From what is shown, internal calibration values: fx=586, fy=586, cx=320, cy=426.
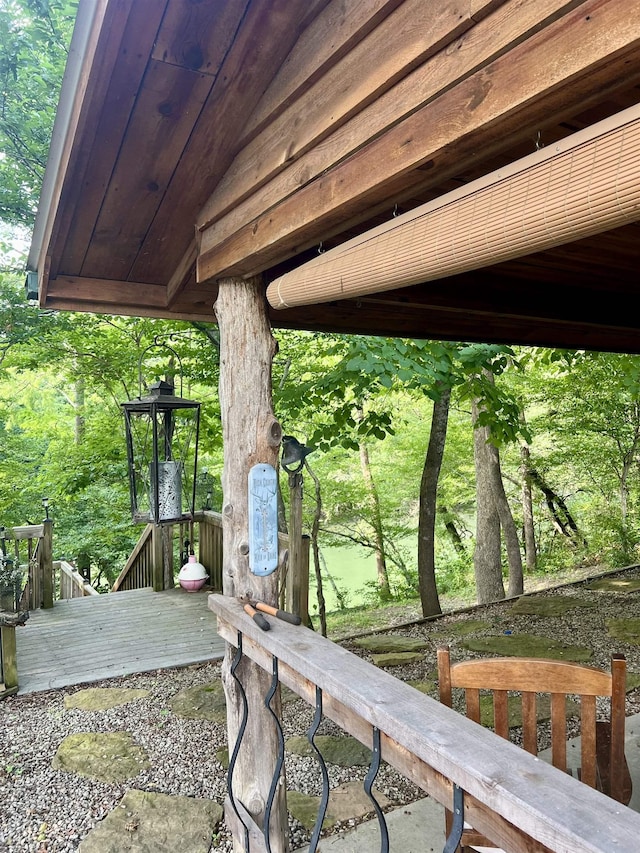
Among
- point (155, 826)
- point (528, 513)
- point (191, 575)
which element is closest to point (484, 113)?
point (155, 826)

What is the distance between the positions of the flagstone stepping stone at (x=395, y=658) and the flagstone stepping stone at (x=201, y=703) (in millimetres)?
1051

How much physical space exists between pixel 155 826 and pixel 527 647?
2750 millimetres

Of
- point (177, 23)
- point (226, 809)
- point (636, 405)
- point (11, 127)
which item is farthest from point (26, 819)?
point (636, 405)

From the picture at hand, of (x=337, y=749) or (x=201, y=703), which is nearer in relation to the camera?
(x=337, y=749)

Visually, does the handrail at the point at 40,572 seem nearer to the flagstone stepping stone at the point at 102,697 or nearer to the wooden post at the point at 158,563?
the wooden post at the point at 158,563

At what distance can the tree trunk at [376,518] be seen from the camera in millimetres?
9898

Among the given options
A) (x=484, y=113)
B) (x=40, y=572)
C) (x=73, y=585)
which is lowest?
(x=73, y=585)

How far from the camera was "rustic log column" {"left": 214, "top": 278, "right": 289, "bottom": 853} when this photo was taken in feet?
6.90

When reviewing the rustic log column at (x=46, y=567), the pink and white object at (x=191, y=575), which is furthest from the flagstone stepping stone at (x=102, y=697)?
the rustic log column at (x=46, y=567)

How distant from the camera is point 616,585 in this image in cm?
570

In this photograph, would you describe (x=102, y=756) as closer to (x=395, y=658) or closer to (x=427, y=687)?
(x=427, y=687)

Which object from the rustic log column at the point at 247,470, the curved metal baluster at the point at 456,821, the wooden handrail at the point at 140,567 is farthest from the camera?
the wooden handrail at the point at 140,567

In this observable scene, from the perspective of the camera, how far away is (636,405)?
8016 mm

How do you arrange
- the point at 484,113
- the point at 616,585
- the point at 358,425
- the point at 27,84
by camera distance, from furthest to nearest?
1. the point at 358,425
2. the point at 616,585
3. the point at 27,84
4. the point at 484,113
